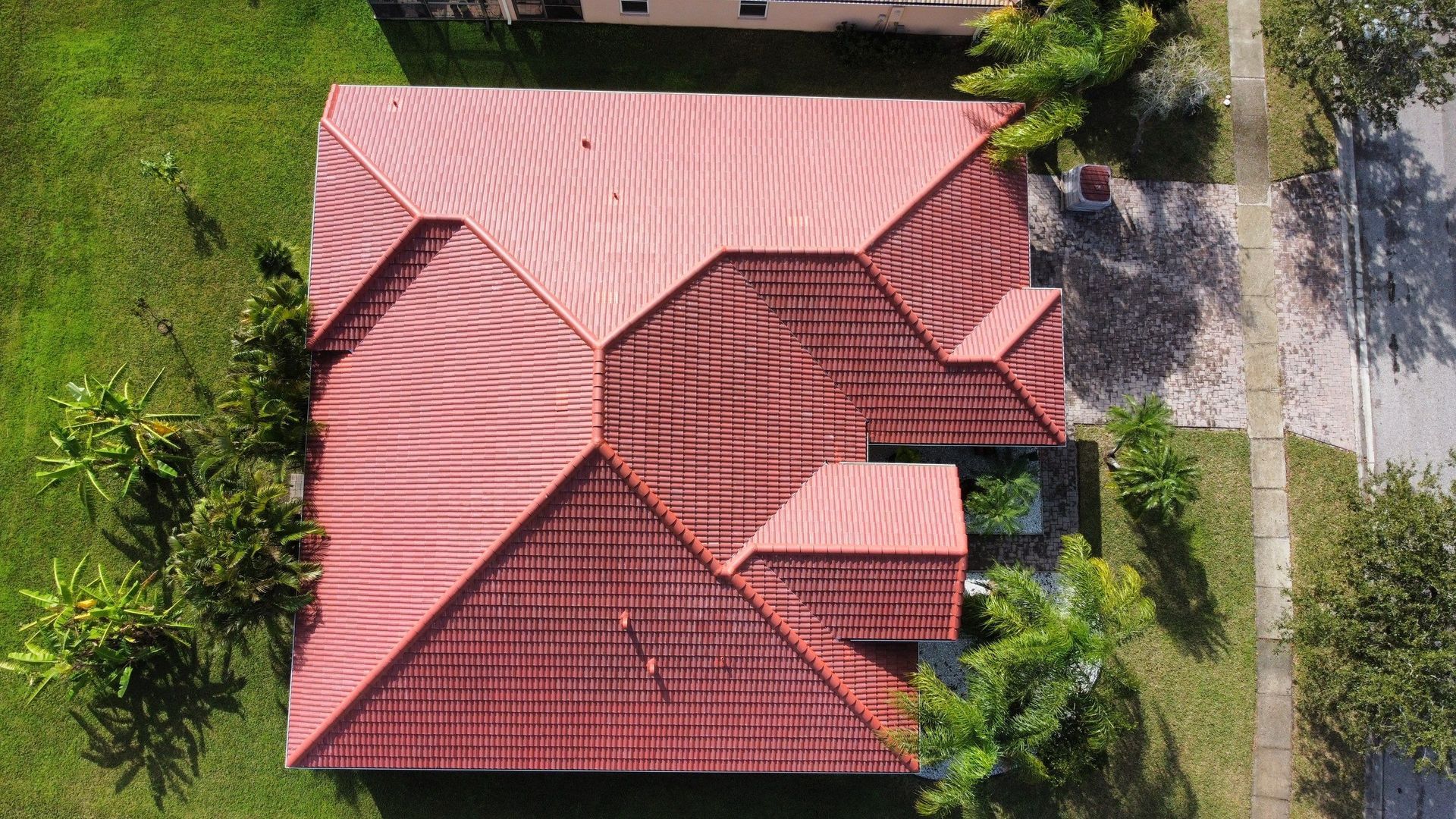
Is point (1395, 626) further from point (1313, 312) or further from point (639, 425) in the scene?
point (639, 425)

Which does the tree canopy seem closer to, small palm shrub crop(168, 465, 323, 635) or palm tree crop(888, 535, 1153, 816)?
palm tree crop(888, 535, 1153, 816)

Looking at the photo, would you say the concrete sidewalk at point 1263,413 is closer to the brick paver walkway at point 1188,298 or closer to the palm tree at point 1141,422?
the brick paver walkway at point 1188,298

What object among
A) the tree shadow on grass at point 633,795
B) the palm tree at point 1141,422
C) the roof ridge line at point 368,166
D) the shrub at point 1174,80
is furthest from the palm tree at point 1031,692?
the roof ridge line at point 368,166

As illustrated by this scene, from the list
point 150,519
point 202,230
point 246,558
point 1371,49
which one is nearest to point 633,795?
point 246,558

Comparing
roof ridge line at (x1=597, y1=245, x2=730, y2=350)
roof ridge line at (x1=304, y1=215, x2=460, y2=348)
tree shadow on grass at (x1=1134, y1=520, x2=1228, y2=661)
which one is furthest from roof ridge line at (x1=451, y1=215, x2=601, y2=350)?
tree shadow on grass at (x1=1134, y1=520, x2=1228, y2=661)

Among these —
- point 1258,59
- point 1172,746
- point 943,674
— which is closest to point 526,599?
point 943,674

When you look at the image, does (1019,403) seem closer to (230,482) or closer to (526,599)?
(526,599)
